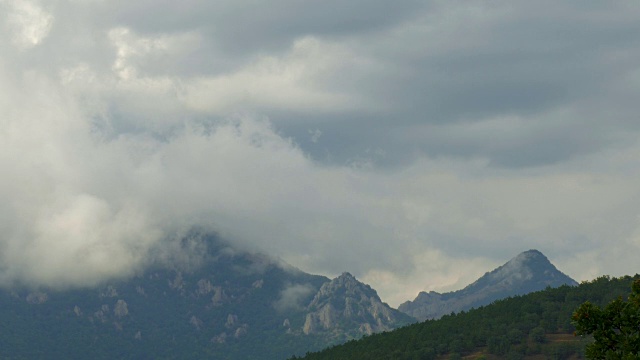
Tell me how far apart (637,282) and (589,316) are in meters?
5.54

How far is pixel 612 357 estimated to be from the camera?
77875 mm

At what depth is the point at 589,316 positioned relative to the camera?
78.8 metres

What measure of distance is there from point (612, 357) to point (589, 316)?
4153mm

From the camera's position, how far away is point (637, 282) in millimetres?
79062

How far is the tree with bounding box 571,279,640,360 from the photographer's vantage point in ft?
257

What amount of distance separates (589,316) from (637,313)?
5080 millimetres

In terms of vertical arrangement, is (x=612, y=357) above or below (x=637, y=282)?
below

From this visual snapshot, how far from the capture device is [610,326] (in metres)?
79.4

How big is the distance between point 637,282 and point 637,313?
3197 millimetres

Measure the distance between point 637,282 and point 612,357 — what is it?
7372mm

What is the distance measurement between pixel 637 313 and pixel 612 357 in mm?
5271

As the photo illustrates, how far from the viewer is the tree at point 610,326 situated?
78.3 meters

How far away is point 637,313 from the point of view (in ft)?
262
